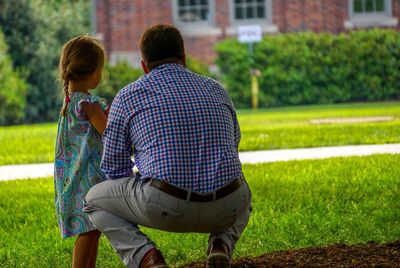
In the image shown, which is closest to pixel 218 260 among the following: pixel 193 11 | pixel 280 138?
pixel 280 138

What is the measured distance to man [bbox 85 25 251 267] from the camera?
4.83 metres

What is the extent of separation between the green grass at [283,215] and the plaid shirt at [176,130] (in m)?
1.76

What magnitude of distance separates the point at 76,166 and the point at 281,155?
672cm

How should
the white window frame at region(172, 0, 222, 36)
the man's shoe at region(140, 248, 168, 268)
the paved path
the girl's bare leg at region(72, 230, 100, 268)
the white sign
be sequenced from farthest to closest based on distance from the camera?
the white window frame at region(172, 0, 222, 36)
the white sign
the paved path
the girl's bare leg at region(72, 230, 100, 268)
the man's shoe at region(140, 248, 168, 268)

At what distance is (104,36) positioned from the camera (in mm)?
29781

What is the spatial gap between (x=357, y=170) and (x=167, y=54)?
469 cm

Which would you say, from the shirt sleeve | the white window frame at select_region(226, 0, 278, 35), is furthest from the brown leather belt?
the white window frame at select_region(226, 0, 278, 35)

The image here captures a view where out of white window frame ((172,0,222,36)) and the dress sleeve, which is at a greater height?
the dress sleeve

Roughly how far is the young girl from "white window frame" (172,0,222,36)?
77.6 feet

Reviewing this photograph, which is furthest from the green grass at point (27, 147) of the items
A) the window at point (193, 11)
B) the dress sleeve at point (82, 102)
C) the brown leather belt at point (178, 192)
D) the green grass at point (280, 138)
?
the window at point (193, 11)

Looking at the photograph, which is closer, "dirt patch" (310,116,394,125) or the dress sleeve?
the dress sleeve

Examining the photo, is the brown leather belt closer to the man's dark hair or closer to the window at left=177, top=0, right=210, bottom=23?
the man's dark hair

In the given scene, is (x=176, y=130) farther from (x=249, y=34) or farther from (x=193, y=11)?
(x=193, y=11)

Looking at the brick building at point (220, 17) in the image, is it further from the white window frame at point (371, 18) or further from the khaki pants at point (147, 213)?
the khaki pants at point (147, 213)
